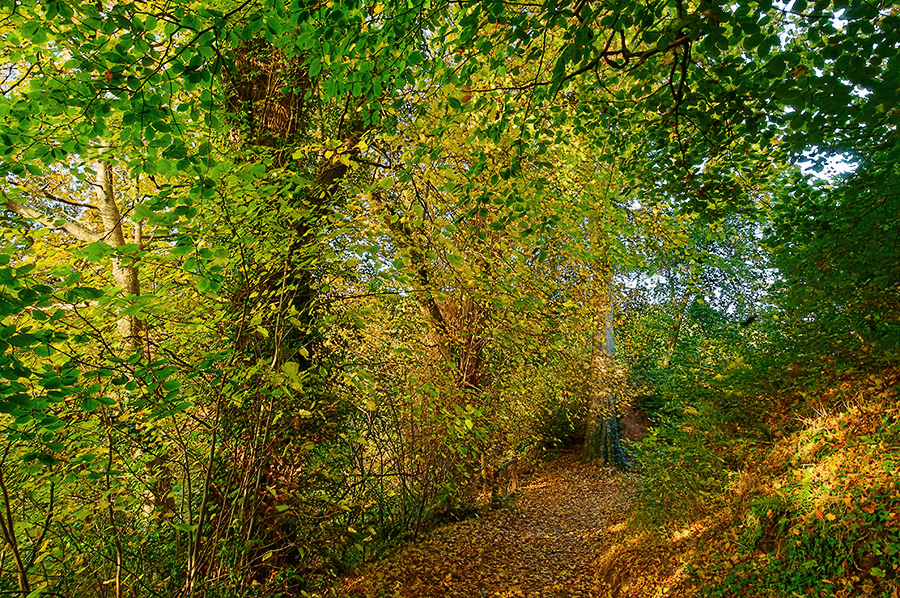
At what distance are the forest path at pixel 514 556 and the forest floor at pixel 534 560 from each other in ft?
0.04

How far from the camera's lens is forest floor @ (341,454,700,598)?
193 inches

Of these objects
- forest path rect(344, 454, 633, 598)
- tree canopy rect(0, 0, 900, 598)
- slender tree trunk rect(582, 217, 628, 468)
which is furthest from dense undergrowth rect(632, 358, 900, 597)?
slender tree trunk rect(582, 217, 628, 468)

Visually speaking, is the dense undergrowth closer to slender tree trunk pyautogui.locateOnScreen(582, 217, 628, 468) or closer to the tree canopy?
the tree canopy

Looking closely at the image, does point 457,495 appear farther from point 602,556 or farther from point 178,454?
point 178,454

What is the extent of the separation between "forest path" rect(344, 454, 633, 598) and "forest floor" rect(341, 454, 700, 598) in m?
0.01

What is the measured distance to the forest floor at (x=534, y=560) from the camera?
4900 mm

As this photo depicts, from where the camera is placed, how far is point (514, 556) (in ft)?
22.2

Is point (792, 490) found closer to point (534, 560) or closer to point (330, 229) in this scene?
point (534, 560)

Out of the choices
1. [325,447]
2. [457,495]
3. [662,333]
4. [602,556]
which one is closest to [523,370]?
[457,495]

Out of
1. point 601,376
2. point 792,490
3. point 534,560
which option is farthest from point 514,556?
point 601,376

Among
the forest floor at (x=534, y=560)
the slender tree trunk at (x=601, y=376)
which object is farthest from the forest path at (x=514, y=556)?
the slender tree trunk at (x=601, y=376)

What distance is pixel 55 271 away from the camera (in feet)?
7.11

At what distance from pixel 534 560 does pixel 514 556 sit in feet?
0.98

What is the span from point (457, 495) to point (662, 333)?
400 inches
